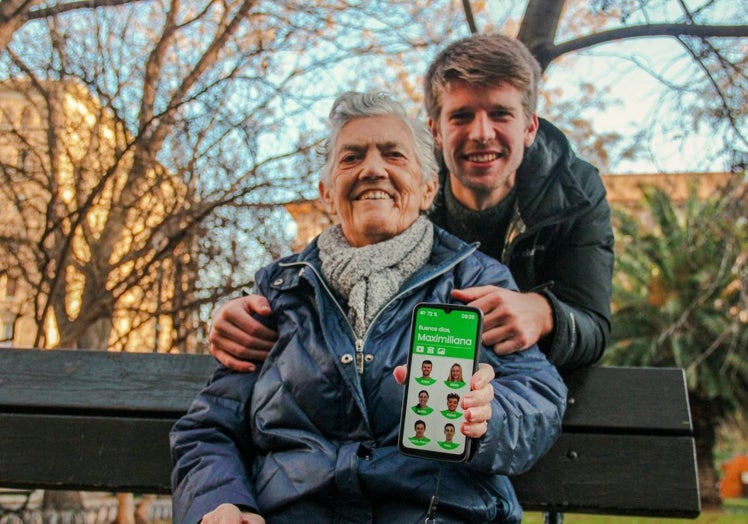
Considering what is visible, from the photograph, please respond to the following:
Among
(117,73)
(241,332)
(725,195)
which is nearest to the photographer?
(241,332)

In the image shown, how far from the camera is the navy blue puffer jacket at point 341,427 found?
2008 mm

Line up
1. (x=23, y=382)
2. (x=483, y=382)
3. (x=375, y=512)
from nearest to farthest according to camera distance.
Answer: (x=483, y=382) < (x=375, y=512) < (x=23, y=382)

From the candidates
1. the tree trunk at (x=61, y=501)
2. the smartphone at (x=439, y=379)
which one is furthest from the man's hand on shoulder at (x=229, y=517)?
the tree trunk at (x=61, y=501)

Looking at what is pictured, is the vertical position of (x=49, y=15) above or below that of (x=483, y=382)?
above

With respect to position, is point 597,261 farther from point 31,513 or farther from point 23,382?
point 31,513

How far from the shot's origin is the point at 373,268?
2295mm

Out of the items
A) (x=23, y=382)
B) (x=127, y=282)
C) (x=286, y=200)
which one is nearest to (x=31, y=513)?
(x=127, y=282)

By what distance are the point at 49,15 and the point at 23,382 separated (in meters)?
4.08

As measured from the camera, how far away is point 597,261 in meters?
2.73

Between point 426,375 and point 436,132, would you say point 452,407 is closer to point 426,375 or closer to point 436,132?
point 426,375

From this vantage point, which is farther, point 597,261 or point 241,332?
point 597,261

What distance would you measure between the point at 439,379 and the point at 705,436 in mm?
24540

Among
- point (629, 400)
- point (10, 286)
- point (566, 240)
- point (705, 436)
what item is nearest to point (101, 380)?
point (566, 240)

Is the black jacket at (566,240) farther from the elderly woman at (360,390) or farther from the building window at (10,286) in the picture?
the building window at (10,286)
